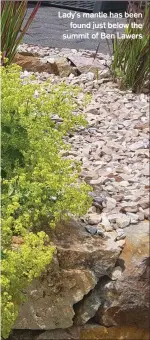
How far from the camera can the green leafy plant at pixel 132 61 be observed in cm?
312

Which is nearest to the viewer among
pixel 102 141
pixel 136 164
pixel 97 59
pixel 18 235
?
pixel 18 235

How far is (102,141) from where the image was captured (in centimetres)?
297

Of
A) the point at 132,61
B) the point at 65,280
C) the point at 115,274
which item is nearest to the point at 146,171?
the point at 115,274

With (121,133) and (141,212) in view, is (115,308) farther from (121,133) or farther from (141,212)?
(121,133)

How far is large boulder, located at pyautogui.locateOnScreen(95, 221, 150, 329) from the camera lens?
2383mm

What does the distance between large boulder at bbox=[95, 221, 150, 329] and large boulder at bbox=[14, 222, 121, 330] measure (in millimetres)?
44

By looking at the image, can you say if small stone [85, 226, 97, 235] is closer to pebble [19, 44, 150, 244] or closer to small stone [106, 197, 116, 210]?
pebble [19, 44, 150, 244]

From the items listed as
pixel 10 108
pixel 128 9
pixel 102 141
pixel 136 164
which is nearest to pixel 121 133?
pixel 102 141

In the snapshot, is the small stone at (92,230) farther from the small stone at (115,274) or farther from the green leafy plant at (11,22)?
the green leafy plant at (11,22)

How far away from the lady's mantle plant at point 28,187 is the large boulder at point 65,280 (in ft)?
0.25

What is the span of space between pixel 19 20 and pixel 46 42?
0.52 m

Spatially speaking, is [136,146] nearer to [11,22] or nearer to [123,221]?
[123,221]

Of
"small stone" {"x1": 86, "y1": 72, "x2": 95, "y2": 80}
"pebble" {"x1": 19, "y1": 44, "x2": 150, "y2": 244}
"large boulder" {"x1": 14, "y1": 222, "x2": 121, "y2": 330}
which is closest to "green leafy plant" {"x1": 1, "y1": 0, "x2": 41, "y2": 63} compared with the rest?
"pebble" {"x1": 19, "y1": 44, "x2": 150, "y2": 244}

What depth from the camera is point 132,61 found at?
3.21m
